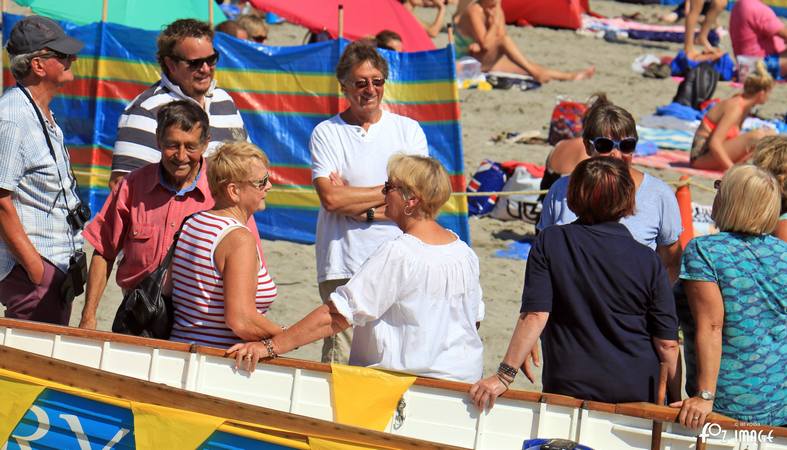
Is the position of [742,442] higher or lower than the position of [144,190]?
lower

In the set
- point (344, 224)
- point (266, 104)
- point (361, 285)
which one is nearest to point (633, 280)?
point (361, 285)

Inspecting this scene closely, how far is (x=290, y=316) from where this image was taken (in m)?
7.65

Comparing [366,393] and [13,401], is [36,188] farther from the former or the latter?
[366,393]

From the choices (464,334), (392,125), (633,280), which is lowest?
(464,334)

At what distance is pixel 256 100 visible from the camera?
932 cm

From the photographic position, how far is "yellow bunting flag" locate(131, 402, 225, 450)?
4.16 meters

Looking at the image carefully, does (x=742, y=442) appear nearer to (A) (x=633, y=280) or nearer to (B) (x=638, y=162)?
(A) (x=633, y=280)

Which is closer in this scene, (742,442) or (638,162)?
(742,442)

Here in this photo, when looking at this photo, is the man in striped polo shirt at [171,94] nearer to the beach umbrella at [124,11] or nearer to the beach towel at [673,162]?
the beach umbrella at [124,11]

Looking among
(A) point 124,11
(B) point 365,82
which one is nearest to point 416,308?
(B) point 365,82

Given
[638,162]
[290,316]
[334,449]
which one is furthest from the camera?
[638,162]

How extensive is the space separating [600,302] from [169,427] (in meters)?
1.61

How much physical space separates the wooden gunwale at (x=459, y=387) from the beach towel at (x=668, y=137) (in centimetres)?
822

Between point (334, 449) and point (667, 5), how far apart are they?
16353mm
